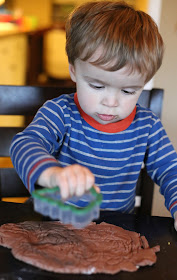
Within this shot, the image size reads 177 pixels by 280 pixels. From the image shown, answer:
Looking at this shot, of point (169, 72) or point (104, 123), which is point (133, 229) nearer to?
point (104, 123)

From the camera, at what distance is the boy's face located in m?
0.83

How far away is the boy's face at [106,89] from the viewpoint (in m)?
0.83

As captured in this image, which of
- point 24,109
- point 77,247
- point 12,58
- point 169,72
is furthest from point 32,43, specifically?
point 77,247

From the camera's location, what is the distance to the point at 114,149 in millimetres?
1035

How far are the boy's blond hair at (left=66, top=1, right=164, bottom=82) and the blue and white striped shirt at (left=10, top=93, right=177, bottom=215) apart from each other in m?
0.18

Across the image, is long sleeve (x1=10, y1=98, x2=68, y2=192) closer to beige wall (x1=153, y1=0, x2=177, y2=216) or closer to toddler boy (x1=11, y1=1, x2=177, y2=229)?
toddler boy (x1=11, y1=1, x2=177, y2=229)

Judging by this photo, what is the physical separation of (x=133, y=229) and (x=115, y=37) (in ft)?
1.37

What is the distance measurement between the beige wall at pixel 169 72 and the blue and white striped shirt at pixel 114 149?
57cm

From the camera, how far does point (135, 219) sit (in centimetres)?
85

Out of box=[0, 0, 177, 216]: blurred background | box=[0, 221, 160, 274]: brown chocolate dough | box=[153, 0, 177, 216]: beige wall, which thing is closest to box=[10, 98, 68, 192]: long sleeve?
box=[0, 221, 160, 274]: brown chocolate dough

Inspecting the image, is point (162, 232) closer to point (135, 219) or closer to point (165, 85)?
point (135, 219)

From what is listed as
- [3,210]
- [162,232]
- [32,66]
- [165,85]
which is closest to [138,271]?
[162,232]

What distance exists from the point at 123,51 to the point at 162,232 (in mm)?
401

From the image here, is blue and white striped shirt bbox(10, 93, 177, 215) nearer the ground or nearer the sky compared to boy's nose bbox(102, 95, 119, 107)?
nearer the ground
